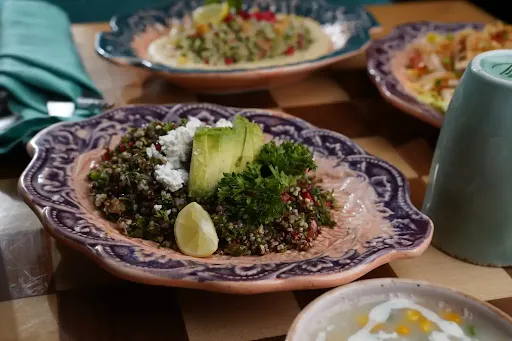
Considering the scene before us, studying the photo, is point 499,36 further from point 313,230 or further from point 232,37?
point 313,230

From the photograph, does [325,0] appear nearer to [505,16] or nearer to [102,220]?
[102,220]

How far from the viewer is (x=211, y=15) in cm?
240

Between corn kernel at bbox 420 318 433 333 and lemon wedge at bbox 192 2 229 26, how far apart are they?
166 centimetres

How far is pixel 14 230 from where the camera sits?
4.64 feet

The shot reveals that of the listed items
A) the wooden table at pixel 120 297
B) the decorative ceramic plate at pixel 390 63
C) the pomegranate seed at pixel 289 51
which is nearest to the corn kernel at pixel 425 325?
the wooden table at pixel 120 297

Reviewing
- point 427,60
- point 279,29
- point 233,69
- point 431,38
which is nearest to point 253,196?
point 233,69

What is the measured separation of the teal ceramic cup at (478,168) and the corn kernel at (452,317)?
1.28 feet

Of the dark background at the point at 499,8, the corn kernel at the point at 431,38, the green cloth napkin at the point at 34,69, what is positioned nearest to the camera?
the green cloth napkin at the point at 34,69

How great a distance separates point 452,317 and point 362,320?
0.44ft

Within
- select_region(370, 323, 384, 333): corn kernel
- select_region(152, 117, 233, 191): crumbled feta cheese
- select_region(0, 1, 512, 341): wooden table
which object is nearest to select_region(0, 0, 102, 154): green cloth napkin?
select_region(0, 1, 512, 341): wooden table

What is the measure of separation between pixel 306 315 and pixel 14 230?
787 mm

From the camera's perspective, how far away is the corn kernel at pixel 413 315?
961 mm

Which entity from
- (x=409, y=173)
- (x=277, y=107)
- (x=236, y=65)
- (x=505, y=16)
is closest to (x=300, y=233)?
(x=409, y=173)

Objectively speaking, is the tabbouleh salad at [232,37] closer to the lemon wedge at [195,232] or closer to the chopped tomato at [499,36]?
the chopped tomato at [499,36]
